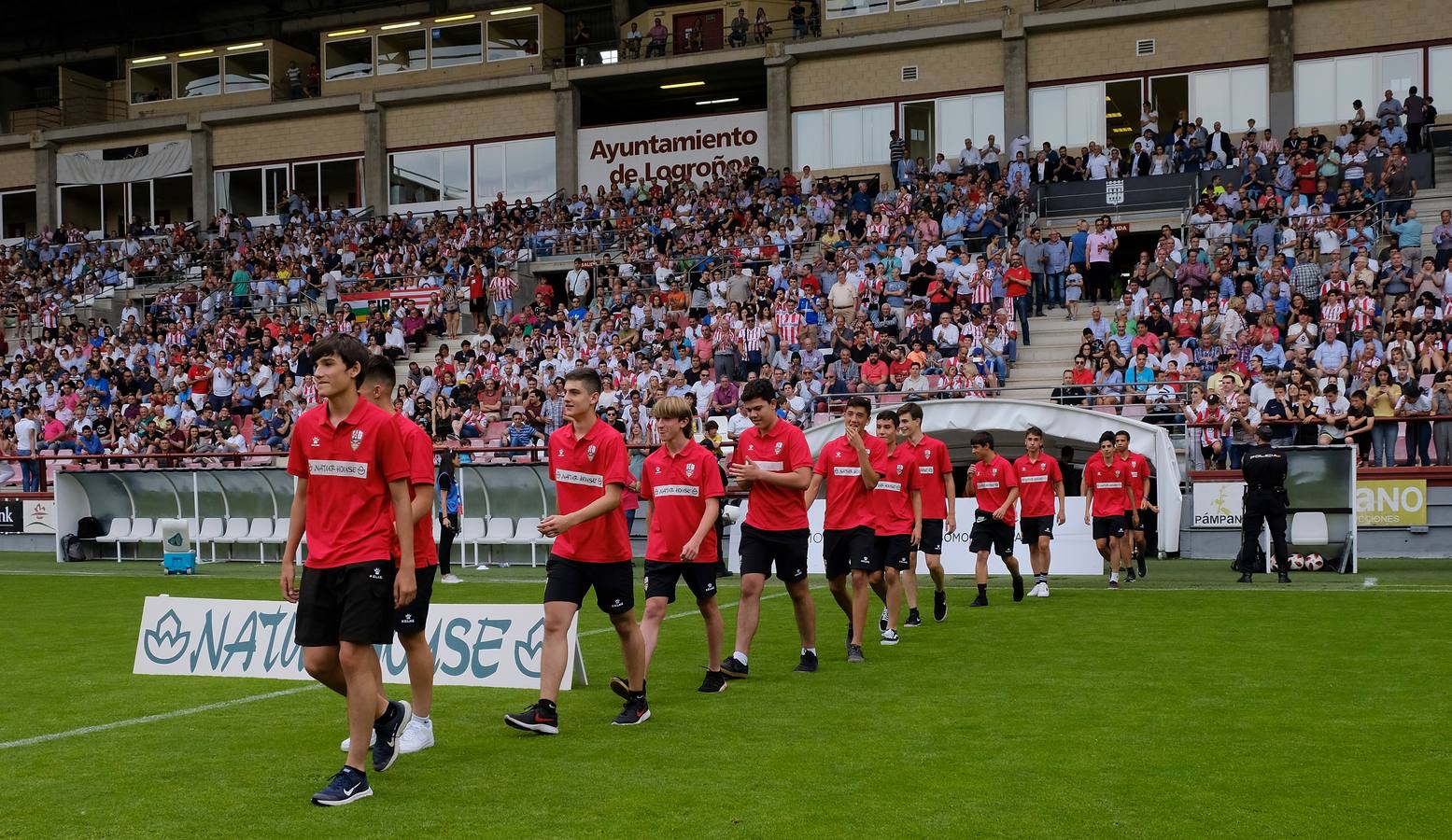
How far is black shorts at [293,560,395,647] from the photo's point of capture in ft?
21.1

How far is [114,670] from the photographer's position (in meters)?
10.9

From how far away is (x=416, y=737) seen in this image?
7578 mm

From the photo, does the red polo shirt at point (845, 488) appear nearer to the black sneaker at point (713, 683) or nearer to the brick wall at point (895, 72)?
the black sneaker at point (713, 683)

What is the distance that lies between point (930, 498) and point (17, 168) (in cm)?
4385

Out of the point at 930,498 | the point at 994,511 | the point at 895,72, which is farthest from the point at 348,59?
the point at 930,498

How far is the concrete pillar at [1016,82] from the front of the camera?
3553cm

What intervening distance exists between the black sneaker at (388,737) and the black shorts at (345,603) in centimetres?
69

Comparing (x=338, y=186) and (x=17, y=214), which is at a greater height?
(x=338, y=186)

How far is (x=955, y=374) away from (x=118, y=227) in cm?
3475

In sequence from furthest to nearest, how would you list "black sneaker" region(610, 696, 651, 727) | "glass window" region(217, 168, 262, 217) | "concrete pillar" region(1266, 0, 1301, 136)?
"glass window" region(217, 168, 262, 217) < "concrete pillar" region(1266, 0, 1301, 136) < "black sneaker" region(610, 696, 651, 727)

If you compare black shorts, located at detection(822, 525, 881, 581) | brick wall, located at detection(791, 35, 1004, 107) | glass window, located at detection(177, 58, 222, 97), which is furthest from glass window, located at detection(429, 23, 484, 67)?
black shorts, located at detection(822, 525, 881, 581)

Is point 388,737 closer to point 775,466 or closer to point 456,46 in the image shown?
point 775,466

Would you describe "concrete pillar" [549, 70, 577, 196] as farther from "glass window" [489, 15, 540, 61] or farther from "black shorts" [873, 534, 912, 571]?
"black shorts" [873, 534, 912, 571]

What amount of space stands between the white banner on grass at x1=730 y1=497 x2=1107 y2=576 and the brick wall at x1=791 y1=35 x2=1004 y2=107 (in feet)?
64.0
